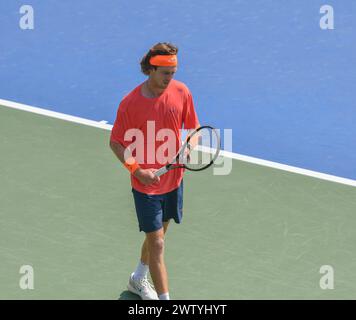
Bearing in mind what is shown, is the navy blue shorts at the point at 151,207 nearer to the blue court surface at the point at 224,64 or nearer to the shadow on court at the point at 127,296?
the shadow on court at the point at 127,296

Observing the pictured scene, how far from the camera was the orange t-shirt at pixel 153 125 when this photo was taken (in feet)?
28.0

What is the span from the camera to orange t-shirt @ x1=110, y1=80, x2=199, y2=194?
854cm

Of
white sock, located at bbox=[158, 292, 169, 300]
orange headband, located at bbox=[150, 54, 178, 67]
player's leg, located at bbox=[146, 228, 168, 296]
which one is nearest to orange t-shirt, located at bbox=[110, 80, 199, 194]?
orange headband, located at bbox=[150, 54, 178, 67]

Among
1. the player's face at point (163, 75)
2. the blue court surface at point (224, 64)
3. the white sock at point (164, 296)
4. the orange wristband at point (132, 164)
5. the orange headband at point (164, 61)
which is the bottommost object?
the white sock at point (164, 296)

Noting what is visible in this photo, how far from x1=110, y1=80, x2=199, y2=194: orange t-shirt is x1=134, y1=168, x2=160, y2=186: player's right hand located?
0.44ft

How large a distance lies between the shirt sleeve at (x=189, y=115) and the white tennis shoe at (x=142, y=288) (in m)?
1.35

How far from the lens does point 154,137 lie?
852cm

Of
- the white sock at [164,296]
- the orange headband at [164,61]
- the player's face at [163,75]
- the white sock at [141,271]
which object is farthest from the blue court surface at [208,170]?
the orange headband at [164,61]

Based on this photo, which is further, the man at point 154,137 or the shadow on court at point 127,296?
the shadow on court at point 127,296

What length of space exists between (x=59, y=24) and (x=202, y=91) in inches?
92.7

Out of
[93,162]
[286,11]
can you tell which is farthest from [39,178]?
[286,11]

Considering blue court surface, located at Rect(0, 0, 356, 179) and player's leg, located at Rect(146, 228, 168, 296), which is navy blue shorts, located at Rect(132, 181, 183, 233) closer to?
player's leg, located at Rect(146, 228, 168, 296)

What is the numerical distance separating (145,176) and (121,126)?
1.43 ft

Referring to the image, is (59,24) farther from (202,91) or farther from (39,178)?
(39,178)
